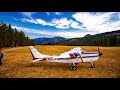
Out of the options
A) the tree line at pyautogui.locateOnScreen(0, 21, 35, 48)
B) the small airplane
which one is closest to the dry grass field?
the small airplane

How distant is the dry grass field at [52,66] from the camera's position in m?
7.37

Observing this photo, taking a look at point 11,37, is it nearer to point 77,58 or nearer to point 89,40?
point 77,58

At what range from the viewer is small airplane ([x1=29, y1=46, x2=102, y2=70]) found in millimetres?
7691

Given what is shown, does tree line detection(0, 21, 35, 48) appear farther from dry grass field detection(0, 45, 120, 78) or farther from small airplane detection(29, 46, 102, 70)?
small airplane detection(29, 46, 102, 70)

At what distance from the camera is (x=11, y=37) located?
26.9ft

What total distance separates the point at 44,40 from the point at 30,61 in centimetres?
89

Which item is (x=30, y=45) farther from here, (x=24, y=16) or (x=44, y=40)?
(x=24, y=16)

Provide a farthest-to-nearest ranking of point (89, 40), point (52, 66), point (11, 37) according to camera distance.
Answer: point (11, 37) < point (89, 40) < point (52, 66)

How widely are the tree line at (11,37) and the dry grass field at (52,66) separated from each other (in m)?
0.23

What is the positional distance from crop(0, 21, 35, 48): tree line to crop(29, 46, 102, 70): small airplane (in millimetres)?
573

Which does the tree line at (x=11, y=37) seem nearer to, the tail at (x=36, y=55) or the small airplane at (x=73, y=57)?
the tail at (x=36, y=55)

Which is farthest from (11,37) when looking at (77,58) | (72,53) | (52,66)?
(77,58)

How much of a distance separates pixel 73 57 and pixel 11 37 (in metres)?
2.40
